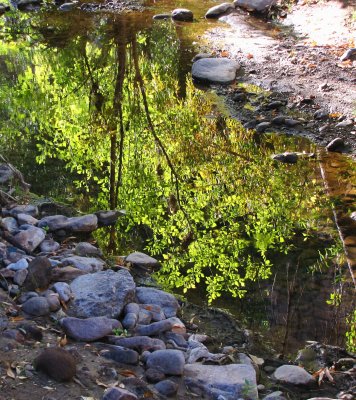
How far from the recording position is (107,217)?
6.97 m

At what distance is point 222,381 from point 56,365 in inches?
44.3

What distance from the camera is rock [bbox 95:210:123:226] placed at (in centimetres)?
694

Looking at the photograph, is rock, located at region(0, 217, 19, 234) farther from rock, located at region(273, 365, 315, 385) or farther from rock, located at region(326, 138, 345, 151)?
rock, located at region(326, 138, 345, 151)

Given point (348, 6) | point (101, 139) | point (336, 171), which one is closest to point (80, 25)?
point (348, 6)

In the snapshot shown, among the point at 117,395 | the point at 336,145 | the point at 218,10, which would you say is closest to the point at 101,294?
the point at 117,395

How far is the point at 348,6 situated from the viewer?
15.2 m

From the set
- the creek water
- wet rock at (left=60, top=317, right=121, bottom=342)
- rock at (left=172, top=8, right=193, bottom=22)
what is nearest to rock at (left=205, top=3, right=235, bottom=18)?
rock at (left=172, top=8, right=193, bottom=22)

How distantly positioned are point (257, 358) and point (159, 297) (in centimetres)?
96

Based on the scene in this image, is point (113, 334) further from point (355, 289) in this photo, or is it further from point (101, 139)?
point (101, 139)

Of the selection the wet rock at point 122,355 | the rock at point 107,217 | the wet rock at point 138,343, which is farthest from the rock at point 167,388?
the rock at point 107,217

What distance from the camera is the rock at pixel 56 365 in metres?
3.76

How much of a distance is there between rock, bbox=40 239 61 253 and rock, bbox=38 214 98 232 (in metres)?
0.36

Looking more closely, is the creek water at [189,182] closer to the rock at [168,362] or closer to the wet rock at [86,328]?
the rock at [168,362]

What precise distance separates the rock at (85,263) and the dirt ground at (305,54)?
207 inches
